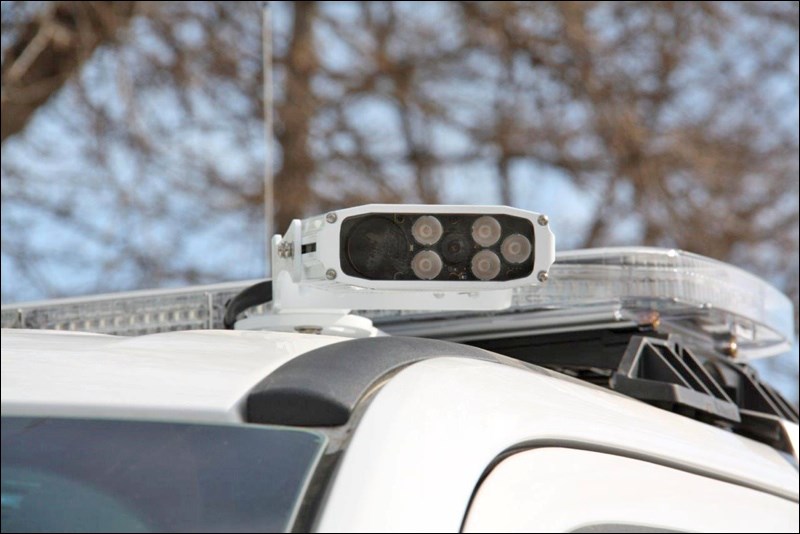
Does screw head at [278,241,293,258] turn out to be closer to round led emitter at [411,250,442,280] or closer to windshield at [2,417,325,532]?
round led emitter at [411,250,442,280]

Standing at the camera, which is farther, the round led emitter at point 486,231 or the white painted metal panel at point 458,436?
the round led emitter at point 486,231

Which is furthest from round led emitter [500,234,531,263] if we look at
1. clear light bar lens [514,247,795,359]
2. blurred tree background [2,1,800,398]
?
blurred tree background [2,1,800,398]

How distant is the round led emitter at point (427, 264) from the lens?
1371 millimetres

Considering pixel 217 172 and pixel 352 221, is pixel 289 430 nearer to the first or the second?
pixel 352 221

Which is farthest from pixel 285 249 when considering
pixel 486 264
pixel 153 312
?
pixel 153 312

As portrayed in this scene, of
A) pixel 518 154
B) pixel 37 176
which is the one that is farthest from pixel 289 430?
pixel 518 154

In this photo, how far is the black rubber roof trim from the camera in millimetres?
905

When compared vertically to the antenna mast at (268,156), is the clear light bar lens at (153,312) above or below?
below

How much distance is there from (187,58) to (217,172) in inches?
38.4

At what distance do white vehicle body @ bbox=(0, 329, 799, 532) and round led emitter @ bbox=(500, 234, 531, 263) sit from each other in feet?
0.48

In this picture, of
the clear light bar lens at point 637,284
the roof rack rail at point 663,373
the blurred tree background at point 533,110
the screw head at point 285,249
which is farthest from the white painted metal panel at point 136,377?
the blurred tree background at point 533,110

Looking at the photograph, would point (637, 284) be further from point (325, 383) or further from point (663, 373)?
point (325, 383)

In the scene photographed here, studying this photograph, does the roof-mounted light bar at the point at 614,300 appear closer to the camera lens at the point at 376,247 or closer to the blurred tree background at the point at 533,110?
the camera lens at the point at 376,247

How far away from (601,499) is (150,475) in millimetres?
428
